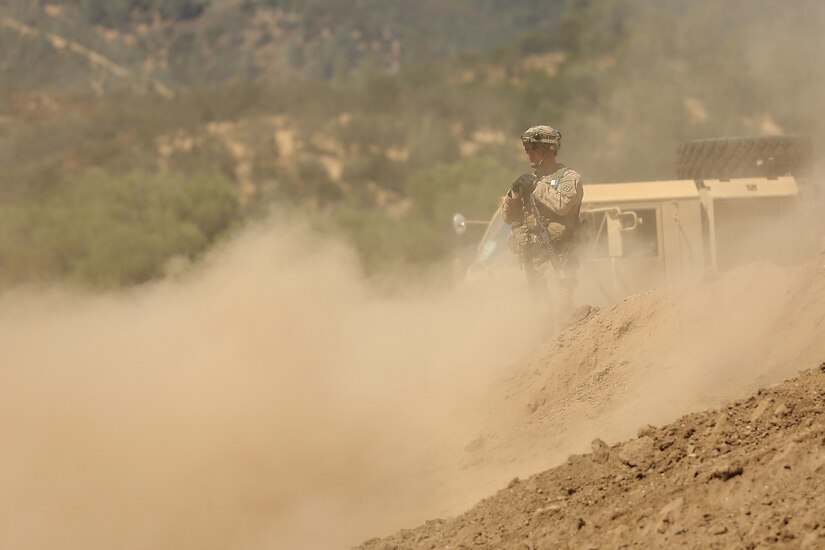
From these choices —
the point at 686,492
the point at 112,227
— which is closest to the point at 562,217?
the point at 686,492

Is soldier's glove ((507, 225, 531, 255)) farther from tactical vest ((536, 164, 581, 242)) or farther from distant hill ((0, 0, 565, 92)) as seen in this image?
distant hill ((0, 0, 565, 92))

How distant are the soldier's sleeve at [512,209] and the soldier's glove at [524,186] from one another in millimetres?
65

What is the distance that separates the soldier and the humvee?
2.02 m

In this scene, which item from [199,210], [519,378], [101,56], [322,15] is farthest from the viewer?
[322,15]

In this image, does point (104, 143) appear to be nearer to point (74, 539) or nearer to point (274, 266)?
point (274, 266)

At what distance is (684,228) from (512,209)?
3.03 meters

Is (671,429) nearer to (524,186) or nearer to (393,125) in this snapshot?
(524,186)

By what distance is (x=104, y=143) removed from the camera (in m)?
38.9

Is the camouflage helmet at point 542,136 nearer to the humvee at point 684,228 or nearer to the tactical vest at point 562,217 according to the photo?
the tactical vest at point 562,217

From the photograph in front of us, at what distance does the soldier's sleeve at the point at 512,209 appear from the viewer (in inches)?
355

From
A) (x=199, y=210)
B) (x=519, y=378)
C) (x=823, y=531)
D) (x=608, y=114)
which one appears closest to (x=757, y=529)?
(x=823, y=531)

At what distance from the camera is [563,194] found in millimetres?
8789

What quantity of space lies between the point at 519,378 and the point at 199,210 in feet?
70.0

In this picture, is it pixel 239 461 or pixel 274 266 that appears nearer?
pixel 239 461
